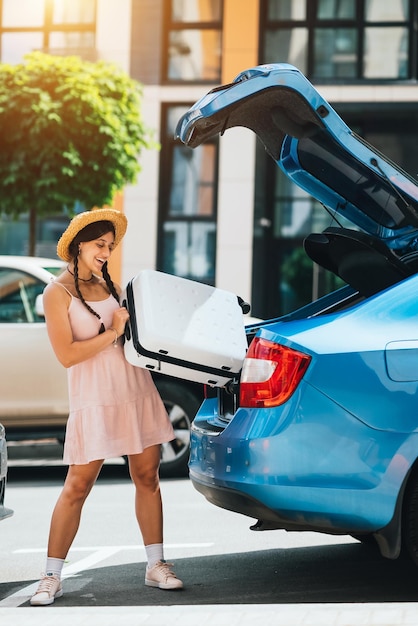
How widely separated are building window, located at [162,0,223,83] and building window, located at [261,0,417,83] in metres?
1.45

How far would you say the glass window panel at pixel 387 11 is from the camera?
933 inches

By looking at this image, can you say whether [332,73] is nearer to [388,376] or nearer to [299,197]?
[299,197]

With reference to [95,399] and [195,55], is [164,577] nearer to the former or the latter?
[95,399]

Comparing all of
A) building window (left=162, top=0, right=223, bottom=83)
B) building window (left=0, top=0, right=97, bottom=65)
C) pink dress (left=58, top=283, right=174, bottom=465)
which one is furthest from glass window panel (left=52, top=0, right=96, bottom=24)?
pink dress (left=58, top=283, right=174, bottom=465)

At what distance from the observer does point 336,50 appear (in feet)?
78.4

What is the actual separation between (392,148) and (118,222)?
61.6 ft

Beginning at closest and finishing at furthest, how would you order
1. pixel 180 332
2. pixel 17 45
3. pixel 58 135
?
pixel 180 332 → pixel 58 135 → pixel 17 45

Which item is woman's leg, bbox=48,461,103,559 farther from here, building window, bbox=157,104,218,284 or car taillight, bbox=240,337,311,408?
building window, bbox=157,104,218,284

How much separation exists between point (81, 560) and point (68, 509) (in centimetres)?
121

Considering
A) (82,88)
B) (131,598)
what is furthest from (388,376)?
(82,88)

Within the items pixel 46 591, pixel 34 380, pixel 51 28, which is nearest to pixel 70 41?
pixel 51 28

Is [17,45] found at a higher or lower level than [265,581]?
higher

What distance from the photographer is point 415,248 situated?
5672 mm

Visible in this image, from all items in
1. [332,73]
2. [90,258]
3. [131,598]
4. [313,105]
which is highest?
[332,73]
